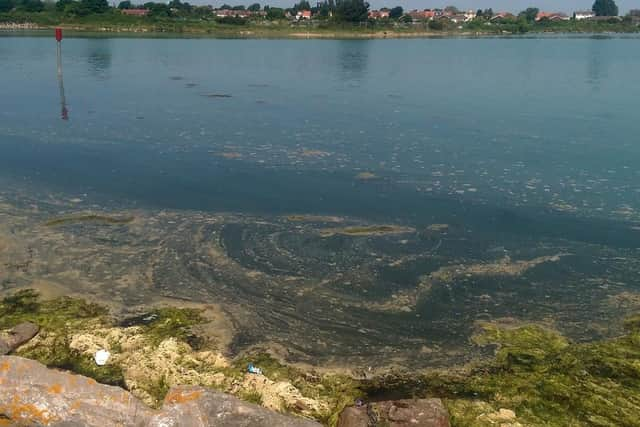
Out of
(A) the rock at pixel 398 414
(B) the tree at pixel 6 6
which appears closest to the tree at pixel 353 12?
(B) the tree at pixel 6 6

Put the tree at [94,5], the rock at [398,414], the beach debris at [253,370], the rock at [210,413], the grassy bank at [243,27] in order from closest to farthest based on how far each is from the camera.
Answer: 1. the rock at [210,413]
2. the rock at [398,414]
3. the beach debris at [253,370]
4. the grassy bank at [243,27]
5. the tree at [94,5]

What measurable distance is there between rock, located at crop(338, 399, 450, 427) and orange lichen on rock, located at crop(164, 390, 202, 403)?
4.93 ft

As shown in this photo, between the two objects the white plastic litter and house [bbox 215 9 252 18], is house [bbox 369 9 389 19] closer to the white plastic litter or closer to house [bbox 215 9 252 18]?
house [bbox 215 9 252 18]

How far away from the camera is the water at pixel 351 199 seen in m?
8.20

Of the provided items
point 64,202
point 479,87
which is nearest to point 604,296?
point 64,202

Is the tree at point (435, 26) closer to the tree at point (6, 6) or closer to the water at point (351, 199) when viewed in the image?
the tree at point (6, 6)

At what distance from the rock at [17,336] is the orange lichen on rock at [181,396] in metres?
2.66

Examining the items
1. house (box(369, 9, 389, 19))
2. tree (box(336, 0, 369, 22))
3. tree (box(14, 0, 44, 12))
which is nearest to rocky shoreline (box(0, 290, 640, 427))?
tree (box(14, 0, 44, 12))

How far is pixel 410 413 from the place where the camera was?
5793 mm

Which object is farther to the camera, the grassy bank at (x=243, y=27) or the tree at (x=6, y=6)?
the tree at (x=6, y=6)

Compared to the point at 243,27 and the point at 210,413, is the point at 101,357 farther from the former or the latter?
the point at 243,27

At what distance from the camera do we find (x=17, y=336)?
7.14 meters

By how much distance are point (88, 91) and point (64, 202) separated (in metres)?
16.9

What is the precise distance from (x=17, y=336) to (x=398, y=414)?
4.83 m
